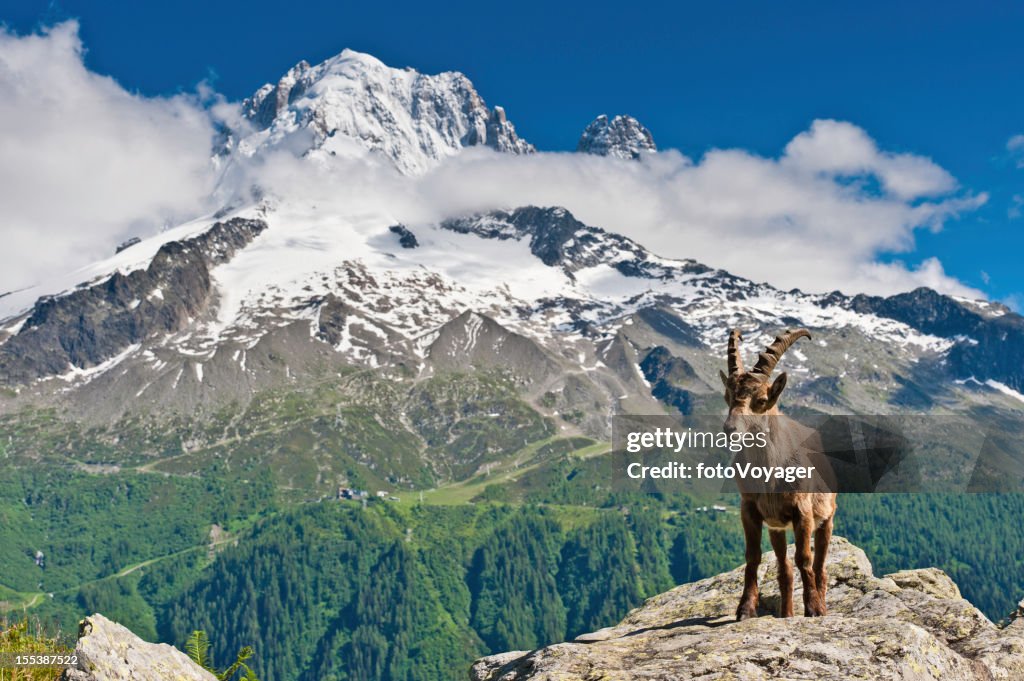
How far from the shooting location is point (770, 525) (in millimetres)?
18109

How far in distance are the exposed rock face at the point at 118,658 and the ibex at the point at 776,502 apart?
390 inches

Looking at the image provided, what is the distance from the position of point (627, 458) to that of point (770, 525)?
14.2 feet

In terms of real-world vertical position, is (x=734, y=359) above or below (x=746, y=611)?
above

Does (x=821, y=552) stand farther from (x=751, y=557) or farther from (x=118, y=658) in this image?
(x=118, y=658)

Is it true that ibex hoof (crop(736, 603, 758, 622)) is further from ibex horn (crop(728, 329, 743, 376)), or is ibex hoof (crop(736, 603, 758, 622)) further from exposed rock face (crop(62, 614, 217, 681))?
exposed rock face (crop(62, 614, 217, 681))

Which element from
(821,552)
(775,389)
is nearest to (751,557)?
(821,552)

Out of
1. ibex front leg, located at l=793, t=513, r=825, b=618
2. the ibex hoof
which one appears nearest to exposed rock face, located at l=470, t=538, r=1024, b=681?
the ibex hoof

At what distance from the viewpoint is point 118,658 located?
13.1 m

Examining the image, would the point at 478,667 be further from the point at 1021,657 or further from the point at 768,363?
the point at 1021,657

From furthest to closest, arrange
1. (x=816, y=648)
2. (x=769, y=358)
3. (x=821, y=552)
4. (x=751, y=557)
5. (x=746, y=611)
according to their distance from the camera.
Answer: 1. (x=746, y=611)
2. (x=751, y=557)
3. (x=821, y=552)
4. (x=769, y=358)
5. (x=816, y=648)

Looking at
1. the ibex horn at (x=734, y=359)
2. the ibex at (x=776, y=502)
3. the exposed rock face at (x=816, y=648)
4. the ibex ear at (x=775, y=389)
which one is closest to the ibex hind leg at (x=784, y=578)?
the ibex at (x=776, y=502)

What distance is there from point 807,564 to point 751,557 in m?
1.09

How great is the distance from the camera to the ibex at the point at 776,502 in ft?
56.0

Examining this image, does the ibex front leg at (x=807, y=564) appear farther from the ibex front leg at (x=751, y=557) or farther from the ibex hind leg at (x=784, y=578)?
the ibex front leg at (x=751, y=557)
